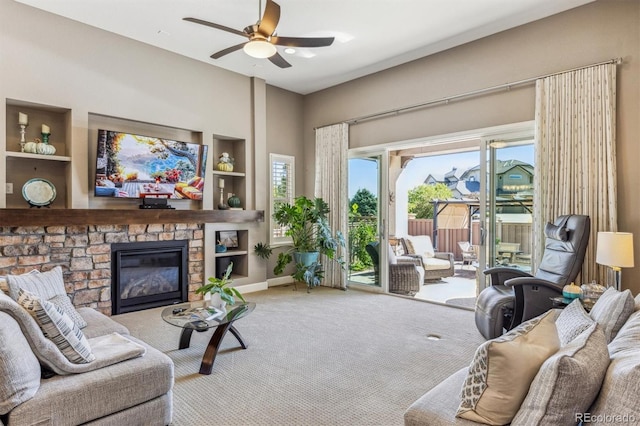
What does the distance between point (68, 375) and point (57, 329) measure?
25 centimetres

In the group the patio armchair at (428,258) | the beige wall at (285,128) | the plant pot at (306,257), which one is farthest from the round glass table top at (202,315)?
the patio armchair at (428,258)

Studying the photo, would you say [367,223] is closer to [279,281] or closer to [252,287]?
[279,281]

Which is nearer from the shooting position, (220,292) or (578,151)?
(220,292)

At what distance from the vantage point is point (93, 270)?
4359mm

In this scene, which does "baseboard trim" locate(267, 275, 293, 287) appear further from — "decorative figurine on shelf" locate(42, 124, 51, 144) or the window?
"decorative figurine on shelf" locate(42, 124, 51, 144)

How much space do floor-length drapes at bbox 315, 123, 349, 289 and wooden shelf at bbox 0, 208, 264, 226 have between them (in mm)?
1303

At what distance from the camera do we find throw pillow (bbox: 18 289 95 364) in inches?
75.8

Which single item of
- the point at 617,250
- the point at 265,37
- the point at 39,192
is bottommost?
the point at 617,250

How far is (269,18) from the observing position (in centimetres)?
305

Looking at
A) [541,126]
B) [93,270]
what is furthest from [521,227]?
[93,270]

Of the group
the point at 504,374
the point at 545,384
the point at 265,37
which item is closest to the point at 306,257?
the point at 265,37

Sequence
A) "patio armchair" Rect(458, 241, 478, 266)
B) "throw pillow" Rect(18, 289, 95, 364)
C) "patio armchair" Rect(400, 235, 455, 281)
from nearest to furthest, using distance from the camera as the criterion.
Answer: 1. "throw pillow" Rect(18, 289, 95, 364)
2. "patio armchair" Rect(400, 235, 455, 281)
3. "patio armchair" Rect(458, 241, 478, 266)

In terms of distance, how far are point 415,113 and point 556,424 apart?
15.2 feet

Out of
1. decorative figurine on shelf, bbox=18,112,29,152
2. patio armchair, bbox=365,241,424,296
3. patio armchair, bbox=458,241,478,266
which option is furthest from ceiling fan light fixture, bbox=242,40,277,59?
patio armchair, bbox=458,241,478,266
